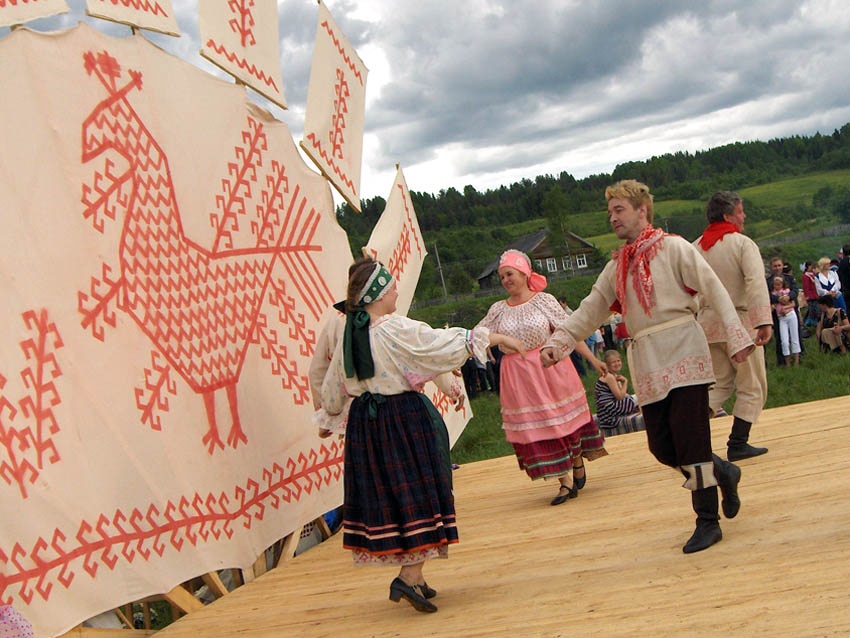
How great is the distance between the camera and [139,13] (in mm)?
4641

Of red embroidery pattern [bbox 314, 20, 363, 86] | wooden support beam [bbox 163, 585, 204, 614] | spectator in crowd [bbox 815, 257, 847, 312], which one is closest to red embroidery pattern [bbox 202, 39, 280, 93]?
red embroidery pattern [bbox 314, 20, 363, 86]

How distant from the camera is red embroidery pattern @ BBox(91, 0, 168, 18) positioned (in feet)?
14.7

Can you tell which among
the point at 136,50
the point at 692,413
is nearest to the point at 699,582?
the point at 692,413

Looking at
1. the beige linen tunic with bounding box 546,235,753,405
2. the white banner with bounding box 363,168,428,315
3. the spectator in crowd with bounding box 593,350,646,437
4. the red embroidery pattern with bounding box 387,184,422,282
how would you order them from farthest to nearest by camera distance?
the spectator in crowd with bounding box 593,350,646,437 < the red embroidery pattern with bounding box 387,184,422,282 < the white banner with bounding box 363,168,428,315 < the beige linen tunic with bounding box 546,235,753,405

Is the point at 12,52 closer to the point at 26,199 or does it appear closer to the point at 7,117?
the point at 7,117

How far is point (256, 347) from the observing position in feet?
17.0

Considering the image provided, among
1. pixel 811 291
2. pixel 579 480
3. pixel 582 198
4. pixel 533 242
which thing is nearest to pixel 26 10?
pixel 579 480

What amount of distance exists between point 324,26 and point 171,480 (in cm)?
357

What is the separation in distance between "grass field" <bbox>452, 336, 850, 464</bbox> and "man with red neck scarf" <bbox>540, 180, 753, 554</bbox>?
6.35 m

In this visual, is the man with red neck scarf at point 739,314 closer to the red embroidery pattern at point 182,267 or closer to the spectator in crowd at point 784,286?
the red embroidery pattern at point 182,267

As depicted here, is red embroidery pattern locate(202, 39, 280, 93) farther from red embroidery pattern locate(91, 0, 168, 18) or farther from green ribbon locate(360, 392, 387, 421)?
green ribbon locate(360, 392, 387, 421)

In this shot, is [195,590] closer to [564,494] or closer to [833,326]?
[564,494]

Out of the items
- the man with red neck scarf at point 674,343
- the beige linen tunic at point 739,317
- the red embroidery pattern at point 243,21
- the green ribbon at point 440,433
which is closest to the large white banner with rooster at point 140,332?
the red embroidery pattern at point 243,21

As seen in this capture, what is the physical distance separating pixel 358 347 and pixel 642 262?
4.25 feet
